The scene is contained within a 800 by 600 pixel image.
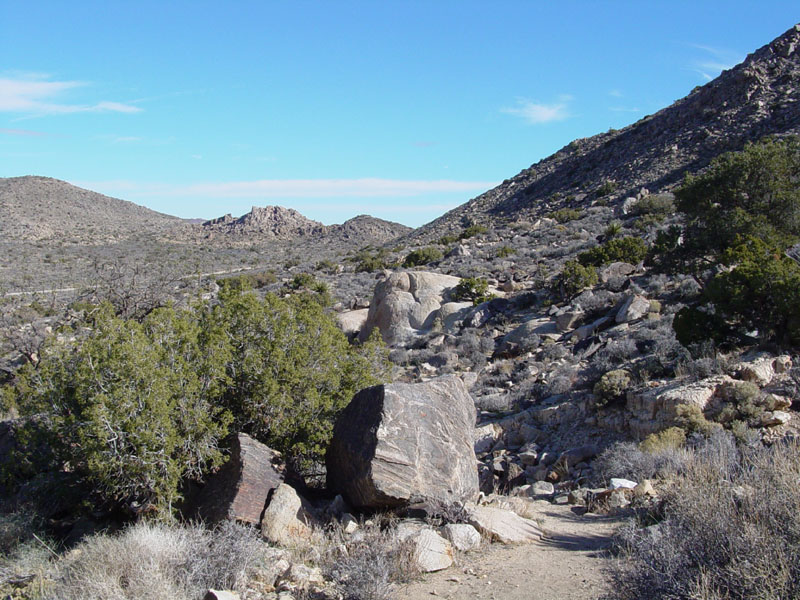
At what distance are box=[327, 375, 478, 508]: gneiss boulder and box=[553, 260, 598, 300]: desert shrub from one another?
11.8 m

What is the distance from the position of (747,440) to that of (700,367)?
2.08m

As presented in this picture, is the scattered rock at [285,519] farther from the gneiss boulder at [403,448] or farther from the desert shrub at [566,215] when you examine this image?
the desert shrub at [566,215]

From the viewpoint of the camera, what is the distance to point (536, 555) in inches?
219

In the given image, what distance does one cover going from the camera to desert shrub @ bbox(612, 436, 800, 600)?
324 centimetres

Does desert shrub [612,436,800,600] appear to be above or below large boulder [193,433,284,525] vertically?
above

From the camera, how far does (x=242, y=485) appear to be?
608 centimetres

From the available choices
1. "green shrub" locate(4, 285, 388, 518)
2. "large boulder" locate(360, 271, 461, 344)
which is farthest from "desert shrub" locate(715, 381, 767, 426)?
"large boulder" locate(360, 271, 461, 344)

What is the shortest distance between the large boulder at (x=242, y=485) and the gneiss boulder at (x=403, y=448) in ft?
2.81

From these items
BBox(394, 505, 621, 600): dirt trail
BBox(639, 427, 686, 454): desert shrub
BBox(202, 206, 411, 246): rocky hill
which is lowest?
BBox(394, 505, 621, 600): dirt trail

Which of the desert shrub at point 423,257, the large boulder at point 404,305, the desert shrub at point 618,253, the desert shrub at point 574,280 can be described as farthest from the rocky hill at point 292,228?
the desert shrub at point 574,280

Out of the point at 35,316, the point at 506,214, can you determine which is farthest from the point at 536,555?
the point at 506,214

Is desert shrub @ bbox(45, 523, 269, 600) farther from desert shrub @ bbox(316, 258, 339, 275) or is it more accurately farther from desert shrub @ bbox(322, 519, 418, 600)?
desert shrub @ bbox(316, 258, 339, 275)

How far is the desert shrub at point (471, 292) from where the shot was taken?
20.3 m

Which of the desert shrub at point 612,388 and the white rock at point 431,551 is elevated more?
the desert shrub at point 612,388
